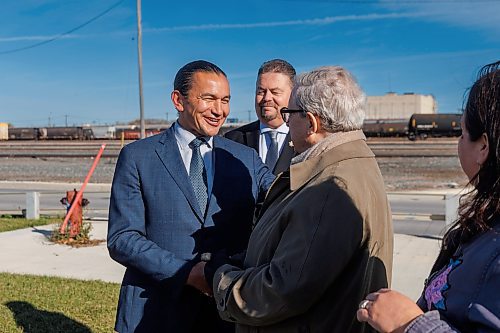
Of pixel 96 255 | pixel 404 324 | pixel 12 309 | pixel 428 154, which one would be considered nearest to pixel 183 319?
pixel 404 324

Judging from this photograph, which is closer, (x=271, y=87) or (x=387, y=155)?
(x=271, y=87)

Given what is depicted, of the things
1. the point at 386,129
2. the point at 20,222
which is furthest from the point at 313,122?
the point at 386,129

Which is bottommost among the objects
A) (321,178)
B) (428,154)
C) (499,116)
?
(428,154)

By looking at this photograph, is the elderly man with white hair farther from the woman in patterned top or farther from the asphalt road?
the asphalt road

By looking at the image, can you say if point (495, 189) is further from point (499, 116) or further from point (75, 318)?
point (75, 318)

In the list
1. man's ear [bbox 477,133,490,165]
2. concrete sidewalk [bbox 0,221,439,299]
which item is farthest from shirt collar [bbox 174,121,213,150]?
concrete sidewalk [bbox 0,221,439,299]

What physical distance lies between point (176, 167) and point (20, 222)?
380 inches

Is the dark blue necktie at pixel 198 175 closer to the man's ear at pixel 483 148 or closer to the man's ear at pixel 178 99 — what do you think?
the man's ear at pixel 178 99

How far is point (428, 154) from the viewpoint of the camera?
34719mm

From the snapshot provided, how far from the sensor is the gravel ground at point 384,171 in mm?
22200

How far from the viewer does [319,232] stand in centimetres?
189

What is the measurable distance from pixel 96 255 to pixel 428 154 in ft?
96.7

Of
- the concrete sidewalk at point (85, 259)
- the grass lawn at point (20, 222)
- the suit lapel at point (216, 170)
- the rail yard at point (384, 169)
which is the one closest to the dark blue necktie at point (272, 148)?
the suit lapel at point (216, 170)

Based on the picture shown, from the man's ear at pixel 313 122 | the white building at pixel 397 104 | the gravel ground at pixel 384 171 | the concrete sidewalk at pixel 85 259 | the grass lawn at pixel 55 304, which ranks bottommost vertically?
the gravel ground at pixel 384 171
